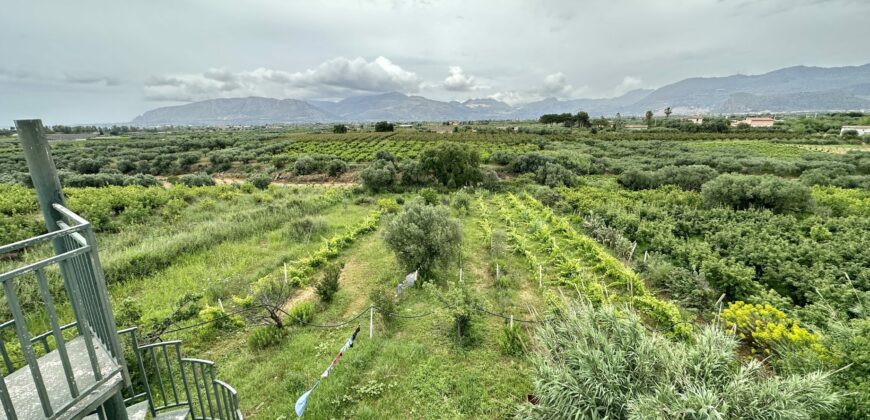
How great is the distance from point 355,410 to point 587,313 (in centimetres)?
464

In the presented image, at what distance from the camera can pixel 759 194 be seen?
1956 centimetres

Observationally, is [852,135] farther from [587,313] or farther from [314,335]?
[314,335]

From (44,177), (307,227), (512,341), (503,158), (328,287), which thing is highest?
(44,177)

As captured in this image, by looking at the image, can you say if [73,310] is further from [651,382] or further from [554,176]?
[554,176]

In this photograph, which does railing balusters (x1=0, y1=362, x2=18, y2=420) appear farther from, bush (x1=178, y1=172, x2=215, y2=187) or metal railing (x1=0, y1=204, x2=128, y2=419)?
bush (x1=178, y1=172, x2=215, y2=187)

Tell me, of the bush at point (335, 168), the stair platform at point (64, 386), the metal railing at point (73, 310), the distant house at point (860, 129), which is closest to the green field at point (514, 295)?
the stair platform at point (64, 386)

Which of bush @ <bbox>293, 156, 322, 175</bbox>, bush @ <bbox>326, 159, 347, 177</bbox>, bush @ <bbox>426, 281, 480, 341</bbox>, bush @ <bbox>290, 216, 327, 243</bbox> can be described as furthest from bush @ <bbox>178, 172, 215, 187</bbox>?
bush @ <bbox>426, 281, 480, 341</bbox>

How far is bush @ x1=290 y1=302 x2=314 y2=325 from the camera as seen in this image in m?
9.06

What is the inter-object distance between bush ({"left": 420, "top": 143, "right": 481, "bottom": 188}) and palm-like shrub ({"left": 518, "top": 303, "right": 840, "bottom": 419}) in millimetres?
23923

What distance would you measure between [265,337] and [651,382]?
798cm

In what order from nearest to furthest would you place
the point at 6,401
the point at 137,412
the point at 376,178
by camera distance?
the point at 6,401
the point at 137,412
the point at 376,178

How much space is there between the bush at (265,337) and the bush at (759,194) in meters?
24.6

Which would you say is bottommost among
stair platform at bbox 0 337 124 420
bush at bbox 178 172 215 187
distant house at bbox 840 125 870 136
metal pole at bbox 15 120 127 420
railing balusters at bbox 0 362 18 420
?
distant house at bbox 840 125 870 136

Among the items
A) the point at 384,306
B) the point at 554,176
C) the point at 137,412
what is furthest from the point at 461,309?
the point at 554,176
